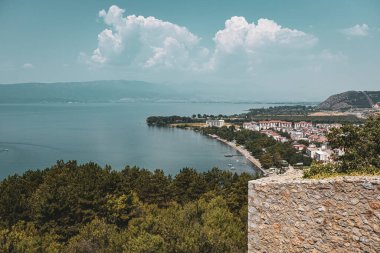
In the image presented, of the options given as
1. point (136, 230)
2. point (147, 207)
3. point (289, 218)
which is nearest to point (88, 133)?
point (147, 207)

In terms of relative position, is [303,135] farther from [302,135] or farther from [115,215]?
[115,215]

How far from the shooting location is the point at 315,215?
4.44 meters

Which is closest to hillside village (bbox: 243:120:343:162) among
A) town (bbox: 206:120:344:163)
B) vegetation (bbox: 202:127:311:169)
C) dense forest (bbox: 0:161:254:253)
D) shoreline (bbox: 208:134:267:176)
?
town (bbox: 206:120:344:163)

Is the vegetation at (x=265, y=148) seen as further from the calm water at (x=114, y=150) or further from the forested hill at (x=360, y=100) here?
the forested hill at (x=360, y=100)

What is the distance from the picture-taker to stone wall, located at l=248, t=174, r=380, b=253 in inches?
161

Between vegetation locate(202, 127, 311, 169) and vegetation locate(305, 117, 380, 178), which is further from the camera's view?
vegetation locate(202, 127, 311, 169)

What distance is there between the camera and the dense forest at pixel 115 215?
413 inches

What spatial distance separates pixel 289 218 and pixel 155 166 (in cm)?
5536

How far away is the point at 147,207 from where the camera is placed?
18.7 meters

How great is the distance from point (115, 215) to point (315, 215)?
13.5 metres

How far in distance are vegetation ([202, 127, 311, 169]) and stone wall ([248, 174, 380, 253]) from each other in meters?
58.9

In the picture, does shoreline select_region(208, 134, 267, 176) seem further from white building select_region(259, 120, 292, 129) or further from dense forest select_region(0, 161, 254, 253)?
dense forest select_region(0, 161, 254, 253)

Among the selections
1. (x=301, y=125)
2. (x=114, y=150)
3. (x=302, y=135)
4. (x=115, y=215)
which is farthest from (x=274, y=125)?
(x=115, y=215)

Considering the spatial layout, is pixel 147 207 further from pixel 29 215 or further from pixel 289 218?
pixel 289 218
